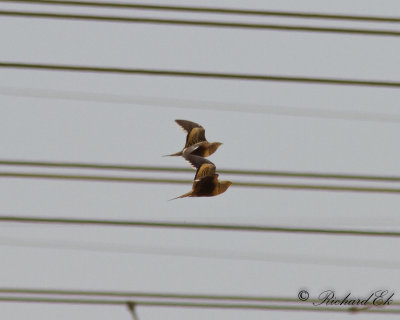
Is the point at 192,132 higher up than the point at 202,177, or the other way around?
the point at 192,132

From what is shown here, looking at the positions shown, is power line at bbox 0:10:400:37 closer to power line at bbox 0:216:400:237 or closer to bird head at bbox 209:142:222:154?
bird head at bbox 209:142:222:154

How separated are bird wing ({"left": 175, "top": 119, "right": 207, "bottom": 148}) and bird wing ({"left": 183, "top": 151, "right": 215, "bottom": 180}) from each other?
2cm

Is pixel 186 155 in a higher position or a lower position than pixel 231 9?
lower

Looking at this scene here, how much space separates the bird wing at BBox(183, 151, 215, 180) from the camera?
97.3 inches

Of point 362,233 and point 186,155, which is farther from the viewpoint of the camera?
point 362,233

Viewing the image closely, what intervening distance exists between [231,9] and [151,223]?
2.03 ft

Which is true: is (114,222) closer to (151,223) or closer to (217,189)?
(151,223)

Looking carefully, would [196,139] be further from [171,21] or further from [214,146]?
[171,21]

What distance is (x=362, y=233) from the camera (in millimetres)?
2699

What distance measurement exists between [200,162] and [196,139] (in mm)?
67

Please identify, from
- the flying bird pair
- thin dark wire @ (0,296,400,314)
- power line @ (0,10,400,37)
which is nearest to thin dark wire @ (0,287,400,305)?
thin dark wire @ (0,296,400,314)

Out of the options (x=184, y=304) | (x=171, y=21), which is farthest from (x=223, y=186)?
(x=171, y=21)

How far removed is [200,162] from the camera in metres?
2.48

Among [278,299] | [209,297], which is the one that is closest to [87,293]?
[209,297]
